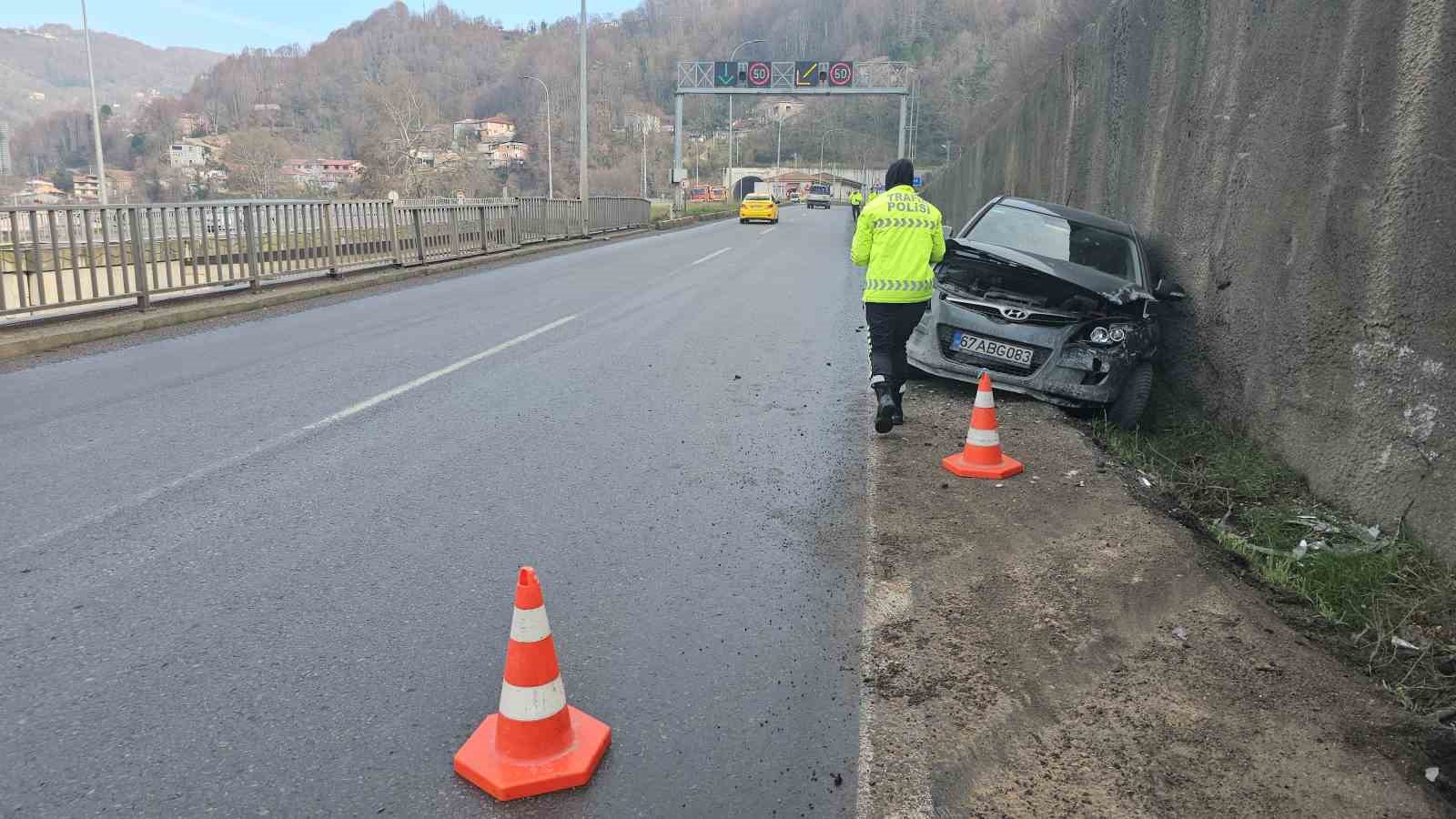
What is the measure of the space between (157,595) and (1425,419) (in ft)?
18.2

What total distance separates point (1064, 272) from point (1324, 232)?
7.80 ft

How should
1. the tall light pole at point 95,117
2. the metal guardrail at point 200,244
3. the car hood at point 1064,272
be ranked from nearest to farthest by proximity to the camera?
1. the car hood at point 1064,272
2. the metal guardrail at point 200,244
3. the tall light pole at point 95,117

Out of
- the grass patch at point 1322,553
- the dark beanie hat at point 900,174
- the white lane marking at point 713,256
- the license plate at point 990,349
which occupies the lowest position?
the grass patch at point 1322,553

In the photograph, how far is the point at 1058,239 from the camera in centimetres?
885

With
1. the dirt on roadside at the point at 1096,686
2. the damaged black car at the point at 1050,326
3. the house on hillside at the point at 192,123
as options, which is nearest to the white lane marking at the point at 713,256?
the damaged black car at the point at 1050,326

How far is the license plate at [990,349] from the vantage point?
769 cm

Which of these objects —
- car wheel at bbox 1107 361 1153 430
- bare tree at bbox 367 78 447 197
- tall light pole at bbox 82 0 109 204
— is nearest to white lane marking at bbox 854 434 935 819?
car wheel at bbox 1107 361 1153 430

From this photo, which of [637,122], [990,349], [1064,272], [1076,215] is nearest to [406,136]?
[637,122]

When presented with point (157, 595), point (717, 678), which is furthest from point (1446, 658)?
point (157, 595)

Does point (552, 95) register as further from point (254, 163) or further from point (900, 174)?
point (900, 174)

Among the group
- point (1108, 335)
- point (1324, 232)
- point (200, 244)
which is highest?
point (1324, 232)

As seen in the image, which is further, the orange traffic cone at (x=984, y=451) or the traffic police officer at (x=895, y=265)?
the traffic police officer at (x=895, y=265)

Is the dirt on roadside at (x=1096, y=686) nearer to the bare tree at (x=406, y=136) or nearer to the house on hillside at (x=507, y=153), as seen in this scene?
the bare tree at (x=406, y=136)

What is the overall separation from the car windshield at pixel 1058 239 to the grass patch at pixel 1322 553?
171 centimetres
